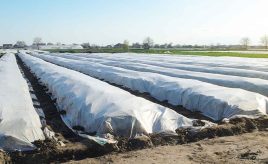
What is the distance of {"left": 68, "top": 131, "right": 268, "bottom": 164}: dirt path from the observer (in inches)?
197

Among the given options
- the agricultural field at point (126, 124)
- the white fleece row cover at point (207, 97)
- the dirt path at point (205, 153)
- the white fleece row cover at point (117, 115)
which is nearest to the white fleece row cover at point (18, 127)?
the agricultural field at point (126, 124)

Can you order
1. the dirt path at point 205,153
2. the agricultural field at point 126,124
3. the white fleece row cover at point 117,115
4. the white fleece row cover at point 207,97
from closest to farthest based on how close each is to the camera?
the dirt path at point 205,153 < the agricultural field at point 126,124 < the white fleece row cover at point 117,115 < the white fleece row cover at point 207,97

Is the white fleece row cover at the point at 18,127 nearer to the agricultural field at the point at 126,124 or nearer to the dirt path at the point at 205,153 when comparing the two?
the agricultural field at the point at 126,124

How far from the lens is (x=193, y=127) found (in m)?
6.43

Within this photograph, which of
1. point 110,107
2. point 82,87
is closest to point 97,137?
point 110,107

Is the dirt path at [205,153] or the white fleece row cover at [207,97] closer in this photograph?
the dirt path at [205,153]

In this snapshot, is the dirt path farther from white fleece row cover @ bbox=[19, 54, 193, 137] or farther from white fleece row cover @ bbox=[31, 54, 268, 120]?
white fleece row cover @ bbox=[31, 54, 268, 120]

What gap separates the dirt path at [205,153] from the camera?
499 cm

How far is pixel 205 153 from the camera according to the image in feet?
17.4

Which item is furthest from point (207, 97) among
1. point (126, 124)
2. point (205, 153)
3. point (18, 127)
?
point (18, 127)

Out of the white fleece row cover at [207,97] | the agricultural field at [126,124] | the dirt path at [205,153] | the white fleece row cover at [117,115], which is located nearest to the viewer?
the dirt path at [205,153]

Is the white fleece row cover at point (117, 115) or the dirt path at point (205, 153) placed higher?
the white fleece row cover at point (117, 115)

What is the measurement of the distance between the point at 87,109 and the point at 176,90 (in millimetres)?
3058

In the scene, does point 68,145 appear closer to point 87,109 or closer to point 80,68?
point 87,109
